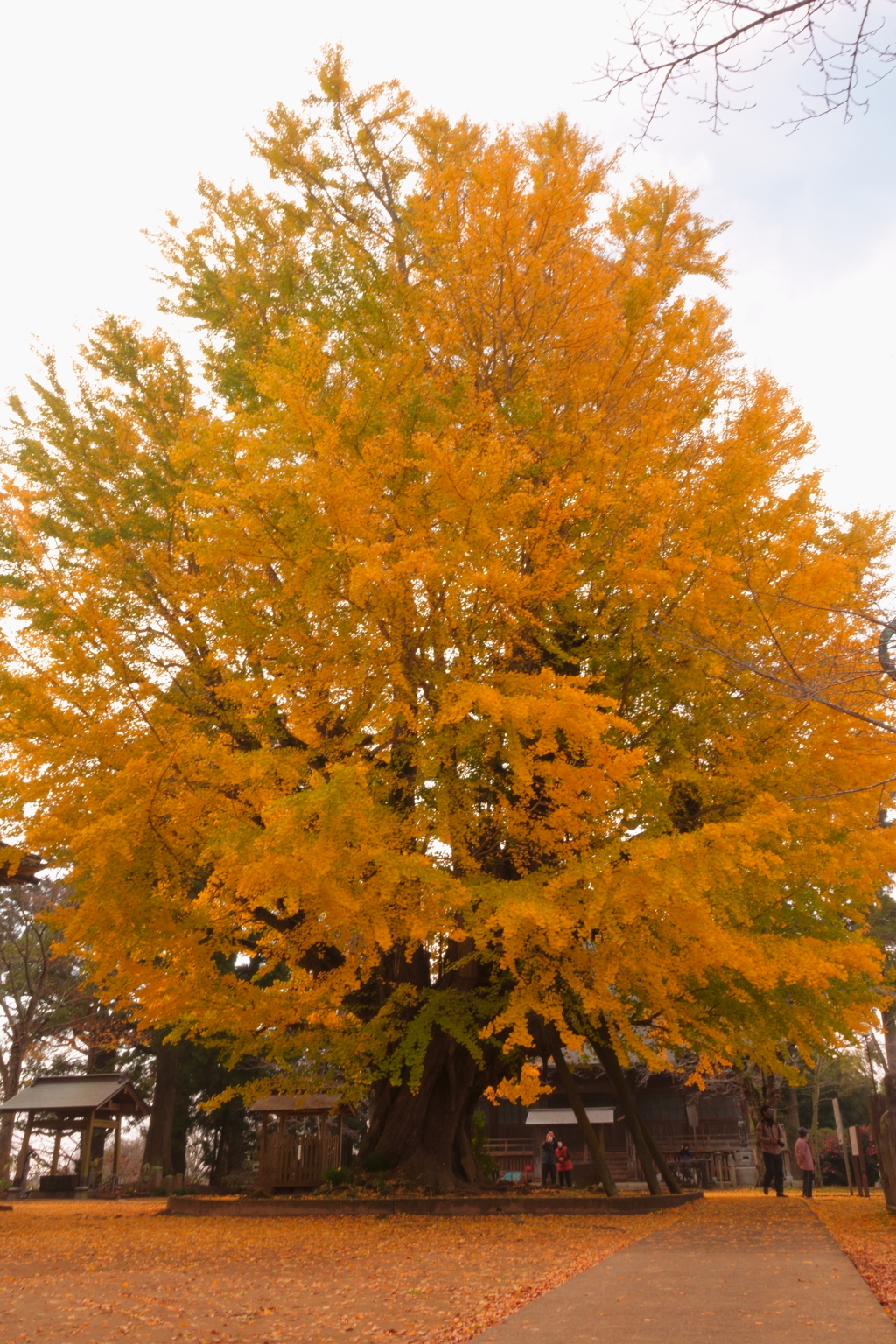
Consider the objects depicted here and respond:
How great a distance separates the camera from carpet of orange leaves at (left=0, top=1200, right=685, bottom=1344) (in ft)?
11.9

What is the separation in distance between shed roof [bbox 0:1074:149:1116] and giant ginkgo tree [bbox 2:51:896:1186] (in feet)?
34.5

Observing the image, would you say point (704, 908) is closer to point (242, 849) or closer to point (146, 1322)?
point (242, 849)

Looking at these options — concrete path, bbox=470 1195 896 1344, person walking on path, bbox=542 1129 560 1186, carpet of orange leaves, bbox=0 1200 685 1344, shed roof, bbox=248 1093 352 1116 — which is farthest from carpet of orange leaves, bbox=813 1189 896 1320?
shed roof, bbox=248 1093 352 1116

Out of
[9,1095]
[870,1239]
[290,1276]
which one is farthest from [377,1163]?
[9,1095]

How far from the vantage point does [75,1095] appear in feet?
60.2

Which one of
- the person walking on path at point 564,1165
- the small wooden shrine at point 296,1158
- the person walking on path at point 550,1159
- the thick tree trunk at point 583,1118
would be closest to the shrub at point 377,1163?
the thick tree trunk at point 583,1118

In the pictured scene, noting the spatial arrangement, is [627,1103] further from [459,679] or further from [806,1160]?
[459,679]

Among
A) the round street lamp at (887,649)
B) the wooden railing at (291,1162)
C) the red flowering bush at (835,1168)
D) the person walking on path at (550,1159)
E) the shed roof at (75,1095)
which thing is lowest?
the red flowering bush at (835,1168)

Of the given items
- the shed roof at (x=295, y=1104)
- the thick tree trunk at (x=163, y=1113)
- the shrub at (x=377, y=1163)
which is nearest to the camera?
the shrub at (x=377, y=1163)

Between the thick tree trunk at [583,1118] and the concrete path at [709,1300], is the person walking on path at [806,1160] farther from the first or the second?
the concrete path at [709,1300]

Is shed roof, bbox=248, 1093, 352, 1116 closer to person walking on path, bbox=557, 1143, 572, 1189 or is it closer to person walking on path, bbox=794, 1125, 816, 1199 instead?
person walking on path, bbox=557, 1143, 572, 1189

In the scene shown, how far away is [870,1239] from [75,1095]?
1636 cm

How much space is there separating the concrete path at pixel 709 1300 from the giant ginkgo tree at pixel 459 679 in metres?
1.50

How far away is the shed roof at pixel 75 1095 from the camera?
1786 cm
